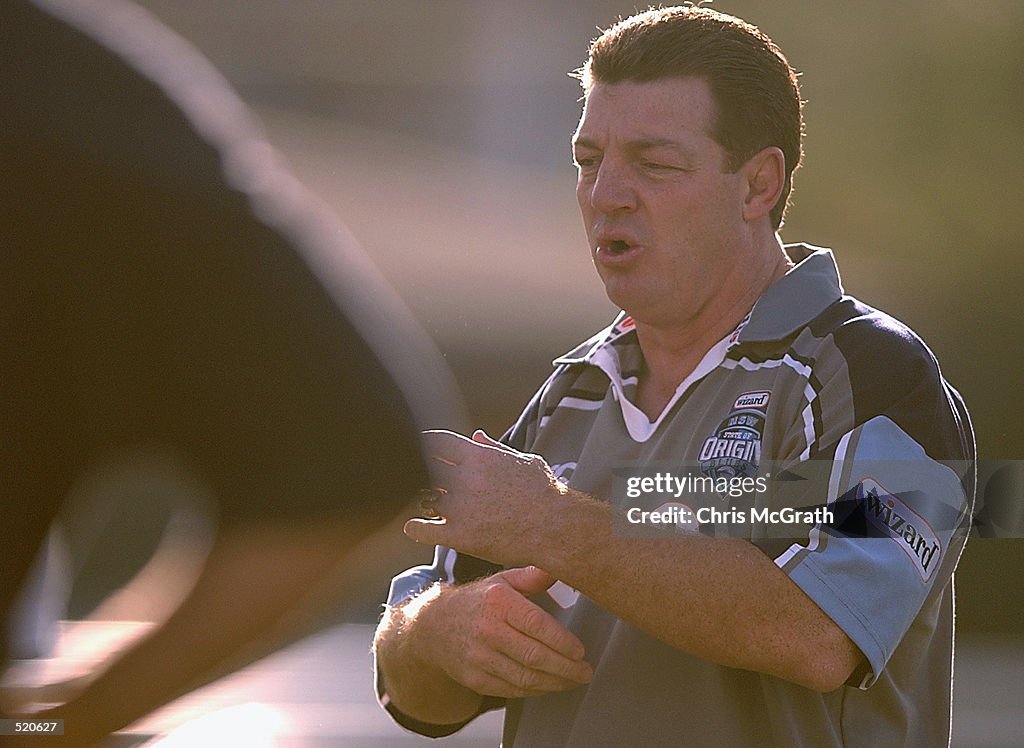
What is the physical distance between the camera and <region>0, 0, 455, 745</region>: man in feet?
1.78

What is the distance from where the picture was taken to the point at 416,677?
1.64 m

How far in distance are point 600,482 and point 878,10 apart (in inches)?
98.5

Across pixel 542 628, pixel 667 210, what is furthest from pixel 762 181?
pixel 542 628

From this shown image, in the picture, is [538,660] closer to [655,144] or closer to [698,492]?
[698,492]

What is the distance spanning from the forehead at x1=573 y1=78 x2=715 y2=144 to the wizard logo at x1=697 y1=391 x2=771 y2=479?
39 cm

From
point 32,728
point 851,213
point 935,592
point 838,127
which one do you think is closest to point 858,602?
point 935,592

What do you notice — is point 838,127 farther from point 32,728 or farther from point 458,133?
point 32,728

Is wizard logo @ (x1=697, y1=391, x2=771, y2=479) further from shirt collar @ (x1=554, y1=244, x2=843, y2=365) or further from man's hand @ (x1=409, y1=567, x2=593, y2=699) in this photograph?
man's hand @ (x1=409, y1=567, x2=593, y2=699)

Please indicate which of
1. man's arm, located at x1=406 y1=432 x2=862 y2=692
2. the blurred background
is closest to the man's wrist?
man's arm, located at x1=406 y1=432 x2=862 y2=692

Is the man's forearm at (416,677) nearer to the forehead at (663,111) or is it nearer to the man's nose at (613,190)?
the man's nose at (613,190)

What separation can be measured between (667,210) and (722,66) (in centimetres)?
20

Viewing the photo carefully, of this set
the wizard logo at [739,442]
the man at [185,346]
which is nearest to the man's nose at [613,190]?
the wizard logo at [739,442]

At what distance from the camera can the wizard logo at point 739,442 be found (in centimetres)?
144

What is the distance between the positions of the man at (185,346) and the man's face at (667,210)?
3.71 feet
